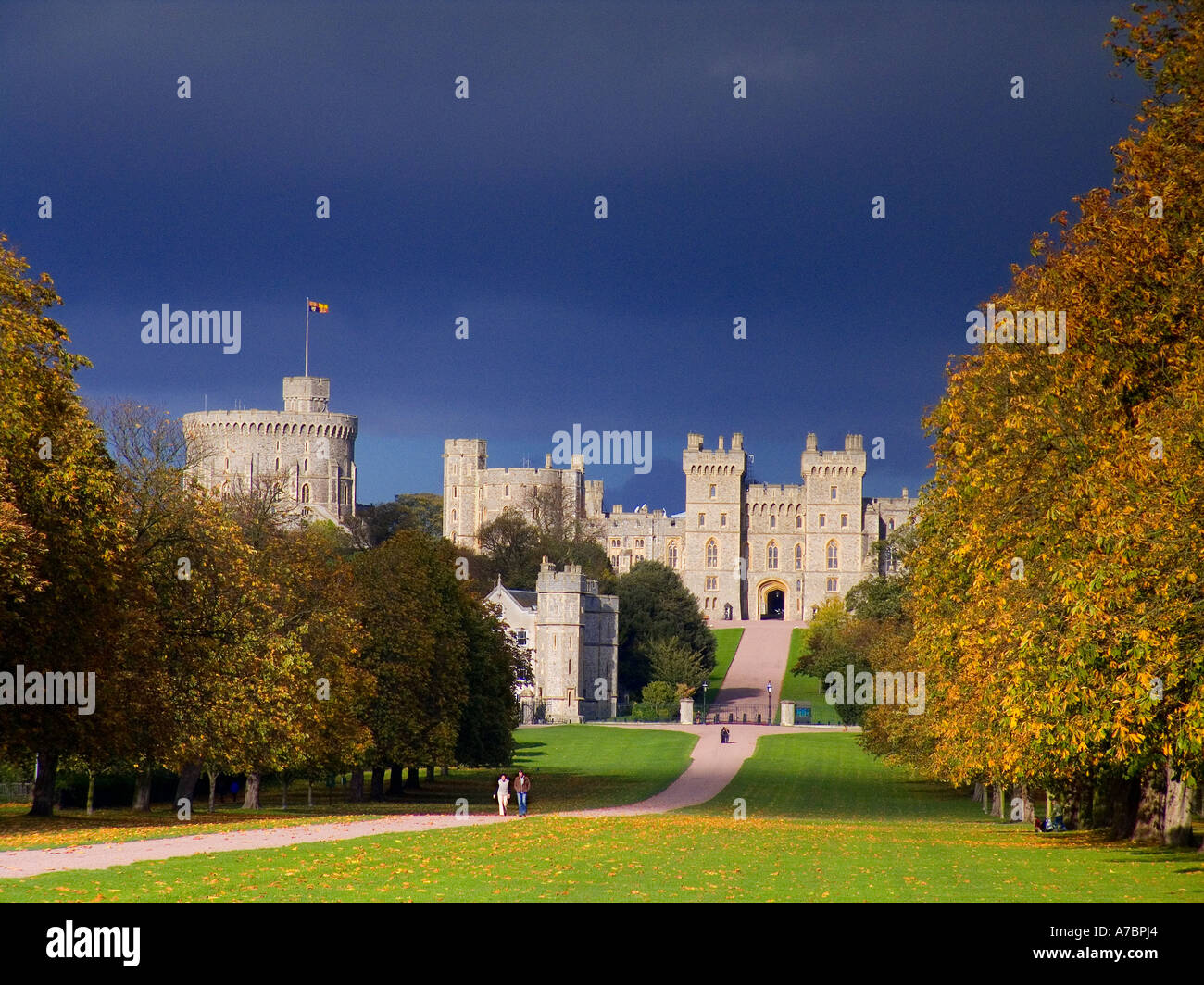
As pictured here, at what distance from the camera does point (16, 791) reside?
40219 mm

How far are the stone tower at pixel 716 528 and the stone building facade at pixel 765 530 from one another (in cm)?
8

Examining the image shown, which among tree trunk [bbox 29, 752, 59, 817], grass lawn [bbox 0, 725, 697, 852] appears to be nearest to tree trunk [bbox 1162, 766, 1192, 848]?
grass lawn [bbox 0, 725, 697, 852]

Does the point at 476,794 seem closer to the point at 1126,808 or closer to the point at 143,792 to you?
the point at 143,792

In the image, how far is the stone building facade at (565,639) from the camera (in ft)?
257

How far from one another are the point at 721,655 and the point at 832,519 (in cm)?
2847

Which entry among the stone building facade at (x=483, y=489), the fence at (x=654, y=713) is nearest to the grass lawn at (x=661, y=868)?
the fence at (x=654, y=713)

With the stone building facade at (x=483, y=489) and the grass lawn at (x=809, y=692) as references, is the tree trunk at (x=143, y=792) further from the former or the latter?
the stone building facade at (x=483, y=489)

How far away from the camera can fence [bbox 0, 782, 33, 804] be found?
39.2 m

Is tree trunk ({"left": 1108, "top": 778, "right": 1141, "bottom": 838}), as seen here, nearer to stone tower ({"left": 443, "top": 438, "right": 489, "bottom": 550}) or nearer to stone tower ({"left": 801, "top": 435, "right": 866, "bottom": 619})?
stone tower ({"left": 801, "top": 435, "right": 866, "bottom": 619})

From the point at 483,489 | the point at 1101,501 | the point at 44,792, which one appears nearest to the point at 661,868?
the point at 1101,501

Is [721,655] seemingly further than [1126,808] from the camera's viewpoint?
Yes

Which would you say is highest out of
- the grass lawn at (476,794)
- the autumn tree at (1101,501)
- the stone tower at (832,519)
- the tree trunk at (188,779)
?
the stone tower at (832,519)

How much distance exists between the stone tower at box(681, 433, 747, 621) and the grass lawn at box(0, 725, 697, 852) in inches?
2116

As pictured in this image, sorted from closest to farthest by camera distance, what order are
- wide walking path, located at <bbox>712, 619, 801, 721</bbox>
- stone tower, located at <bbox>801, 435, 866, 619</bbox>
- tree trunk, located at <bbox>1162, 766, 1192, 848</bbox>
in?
tree trunk, located at <bbox>1162, 766, 1192, 848</bbox> < wide walking path, located at <bbox>712, 619, 801, 721</bbox> < stone tower, located at <bbox>801, 435, 866, 619</bbox>
